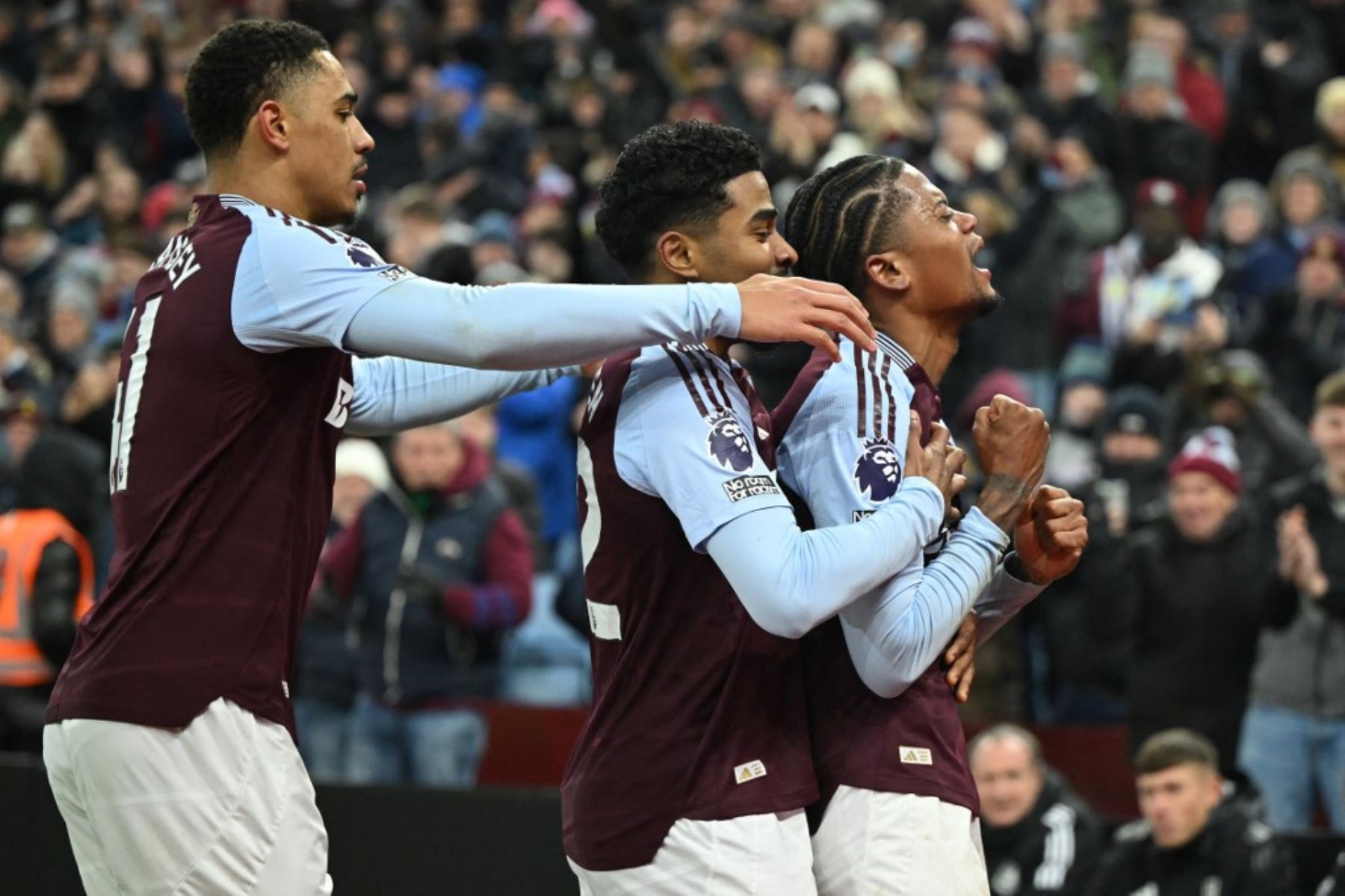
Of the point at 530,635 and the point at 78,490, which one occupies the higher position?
the point at 78,490

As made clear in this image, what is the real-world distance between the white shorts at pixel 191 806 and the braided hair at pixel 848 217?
4.78 feet

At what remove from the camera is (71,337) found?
41.7 ft

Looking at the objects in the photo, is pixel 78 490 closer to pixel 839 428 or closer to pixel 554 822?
pixel 554 822

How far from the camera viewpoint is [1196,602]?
8.59 metres

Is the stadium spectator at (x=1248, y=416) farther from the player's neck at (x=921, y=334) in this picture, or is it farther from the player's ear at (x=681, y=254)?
the player's ear at (x=681, y=254)

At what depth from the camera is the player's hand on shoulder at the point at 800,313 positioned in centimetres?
357

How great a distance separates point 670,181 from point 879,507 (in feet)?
2.41

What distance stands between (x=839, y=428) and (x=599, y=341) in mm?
529

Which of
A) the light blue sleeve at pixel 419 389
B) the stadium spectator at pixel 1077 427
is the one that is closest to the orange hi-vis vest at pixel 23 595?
the stadium spectator at pixel 1077 427

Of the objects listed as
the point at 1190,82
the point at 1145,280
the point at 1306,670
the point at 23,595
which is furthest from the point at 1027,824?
the point at 1190,82

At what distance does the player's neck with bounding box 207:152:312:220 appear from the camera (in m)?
3.92

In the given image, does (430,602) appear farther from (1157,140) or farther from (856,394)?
(1157,140)

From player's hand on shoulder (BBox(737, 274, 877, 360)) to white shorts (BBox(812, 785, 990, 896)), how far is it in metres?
0.83

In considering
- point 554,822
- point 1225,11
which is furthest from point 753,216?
point 1225,11
